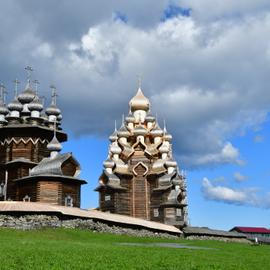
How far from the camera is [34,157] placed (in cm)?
4481

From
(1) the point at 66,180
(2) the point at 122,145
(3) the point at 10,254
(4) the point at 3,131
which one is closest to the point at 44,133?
(4) the point at 3,131

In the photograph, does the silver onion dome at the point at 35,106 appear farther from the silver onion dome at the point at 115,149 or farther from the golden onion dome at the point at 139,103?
the golden onion dome at the point at 139,103

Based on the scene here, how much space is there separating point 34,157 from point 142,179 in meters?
14.0

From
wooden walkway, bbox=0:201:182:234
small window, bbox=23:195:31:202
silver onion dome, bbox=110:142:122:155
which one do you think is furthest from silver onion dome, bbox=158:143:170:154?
small window, bbox=23:195:31:202

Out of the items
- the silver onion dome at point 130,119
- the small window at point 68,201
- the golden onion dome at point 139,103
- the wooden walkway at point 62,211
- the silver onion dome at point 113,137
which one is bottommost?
the wooden walkway at point 62,211

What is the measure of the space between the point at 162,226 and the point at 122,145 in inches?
651

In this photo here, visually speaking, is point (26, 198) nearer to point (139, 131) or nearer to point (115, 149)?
point (115, 149)

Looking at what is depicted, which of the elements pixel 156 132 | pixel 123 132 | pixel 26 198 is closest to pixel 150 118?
pixel 156 132

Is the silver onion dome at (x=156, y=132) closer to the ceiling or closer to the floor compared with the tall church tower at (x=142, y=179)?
closer to the ceiling

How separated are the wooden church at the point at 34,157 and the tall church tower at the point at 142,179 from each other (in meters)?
8.46

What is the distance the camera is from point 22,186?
41219mm

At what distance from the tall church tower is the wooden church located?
27.8ft

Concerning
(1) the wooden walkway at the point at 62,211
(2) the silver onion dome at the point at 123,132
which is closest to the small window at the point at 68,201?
(1) the wooden walkway at the point at 62,211

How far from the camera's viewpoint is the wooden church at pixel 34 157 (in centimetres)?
3941
